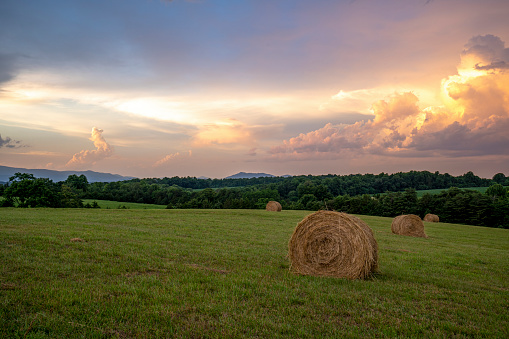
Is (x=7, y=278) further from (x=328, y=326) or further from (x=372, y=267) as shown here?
(x=372, y=267)

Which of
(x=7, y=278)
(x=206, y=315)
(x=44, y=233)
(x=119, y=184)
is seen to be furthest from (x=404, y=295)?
(x=119, y=184)

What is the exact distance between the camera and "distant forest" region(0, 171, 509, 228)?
40906mm

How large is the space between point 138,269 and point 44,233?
300 inches

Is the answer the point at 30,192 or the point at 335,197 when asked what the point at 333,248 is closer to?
the point at 30,192

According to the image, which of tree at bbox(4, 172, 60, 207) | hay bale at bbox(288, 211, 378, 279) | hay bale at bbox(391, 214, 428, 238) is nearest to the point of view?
hay bale at bbox(288, 211, 378, 279)

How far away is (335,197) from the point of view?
76000 millimetres

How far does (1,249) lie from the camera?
9.69m

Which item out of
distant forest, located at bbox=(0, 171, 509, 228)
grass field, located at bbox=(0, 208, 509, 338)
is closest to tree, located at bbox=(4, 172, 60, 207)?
distant forest, located at bbox=(0, 171, 509, 228)

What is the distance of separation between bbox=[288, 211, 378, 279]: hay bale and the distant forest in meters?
17.7

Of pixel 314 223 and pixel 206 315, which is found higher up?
pixel 314 223

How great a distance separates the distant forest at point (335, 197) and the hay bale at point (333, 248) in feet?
58.2

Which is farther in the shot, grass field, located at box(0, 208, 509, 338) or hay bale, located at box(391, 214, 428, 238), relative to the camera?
hay bale, located at box(391, 214, 428, 238)

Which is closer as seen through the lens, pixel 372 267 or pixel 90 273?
pixel 90 273

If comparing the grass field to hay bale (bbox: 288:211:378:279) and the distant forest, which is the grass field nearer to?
hay bale (bbox: 288:211:378:279)
